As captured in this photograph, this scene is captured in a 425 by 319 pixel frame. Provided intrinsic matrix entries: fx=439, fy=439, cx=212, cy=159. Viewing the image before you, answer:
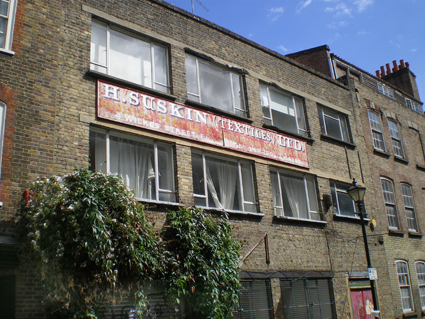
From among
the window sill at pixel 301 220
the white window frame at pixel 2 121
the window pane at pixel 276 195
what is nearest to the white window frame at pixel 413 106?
the window sill at pixel 301 220

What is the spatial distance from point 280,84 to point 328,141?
302cm

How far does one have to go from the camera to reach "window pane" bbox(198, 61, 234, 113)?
13605 millimetres

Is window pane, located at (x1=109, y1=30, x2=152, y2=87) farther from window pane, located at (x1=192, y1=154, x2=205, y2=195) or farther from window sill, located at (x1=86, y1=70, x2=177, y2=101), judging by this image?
window pane, located at (x1=192, y1=154, x2=205, y2=195)

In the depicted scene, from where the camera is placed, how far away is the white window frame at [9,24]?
30.9 ft

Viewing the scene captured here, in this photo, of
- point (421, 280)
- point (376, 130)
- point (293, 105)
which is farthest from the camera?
→ point (376, 130)

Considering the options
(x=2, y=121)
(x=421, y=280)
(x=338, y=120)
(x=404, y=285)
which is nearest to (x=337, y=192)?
(x=338, y=120)

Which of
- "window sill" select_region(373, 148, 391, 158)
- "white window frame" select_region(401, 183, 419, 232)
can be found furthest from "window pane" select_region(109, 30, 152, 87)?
"white window frame" select_region(401, 183, 419, 232)

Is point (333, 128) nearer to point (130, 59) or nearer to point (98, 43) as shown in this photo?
point (130, 59)

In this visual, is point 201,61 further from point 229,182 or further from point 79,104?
point 79,104

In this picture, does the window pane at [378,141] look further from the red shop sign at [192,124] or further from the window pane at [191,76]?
the window pane at [191,76]

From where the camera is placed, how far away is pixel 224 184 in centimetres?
1302

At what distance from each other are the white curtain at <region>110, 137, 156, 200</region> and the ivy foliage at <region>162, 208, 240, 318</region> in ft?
3.33

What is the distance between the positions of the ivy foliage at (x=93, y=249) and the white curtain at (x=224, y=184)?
9.12 ft

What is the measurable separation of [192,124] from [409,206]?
12577 mm
